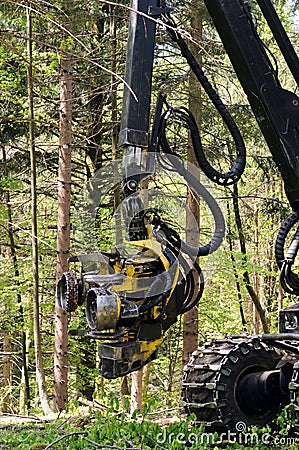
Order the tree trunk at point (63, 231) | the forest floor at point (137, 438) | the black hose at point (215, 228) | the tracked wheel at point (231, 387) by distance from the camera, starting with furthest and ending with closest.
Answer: the tree trunk at point (63, 231) → the tracked wheel at point (231, 387) → the black hose at point (215, 228) → the forest floor at point (137, 438)

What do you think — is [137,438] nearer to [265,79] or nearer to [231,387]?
[231,387]

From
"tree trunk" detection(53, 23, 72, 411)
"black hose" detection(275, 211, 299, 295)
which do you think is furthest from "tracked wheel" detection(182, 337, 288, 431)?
"tree trunk" detection(53, 23, 72, 411)

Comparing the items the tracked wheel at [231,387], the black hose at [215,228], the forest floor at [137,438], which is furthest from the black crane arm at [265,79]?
the forest floor at [137,438]

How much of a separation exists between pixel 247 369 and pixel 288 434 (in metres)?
0.58

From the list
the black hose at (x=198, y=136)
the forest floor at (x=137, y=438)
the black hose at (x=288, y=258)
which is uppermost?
the black hose at (x=198, y=136)

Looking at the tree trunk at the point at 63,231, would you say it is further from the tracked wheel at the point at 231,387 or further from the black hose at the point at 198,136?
the tracked wheel at the point at 231,387

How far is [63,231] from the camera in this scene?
1124 cm

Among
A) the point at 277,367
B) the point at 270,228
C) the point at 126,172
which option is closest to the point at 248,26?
the point at 126,172

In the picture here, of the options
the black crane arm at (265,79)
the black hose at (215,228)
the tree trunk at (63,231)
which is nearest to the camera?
the black hose at (215,228)

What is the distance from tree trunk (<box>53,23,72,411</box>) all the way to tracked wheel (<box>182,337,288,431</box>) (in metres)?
6.11

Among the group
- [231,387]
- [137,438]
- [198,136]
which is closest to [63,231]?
[198,136]

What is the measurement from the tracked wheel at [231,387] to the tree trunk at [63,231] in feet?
20.1

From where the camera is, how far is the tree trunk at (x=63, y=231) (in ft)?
36.1

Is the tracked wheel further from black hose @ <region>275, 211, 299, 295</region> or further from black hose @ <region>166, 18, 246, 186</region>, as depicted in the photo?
black hose @ <region>166, 18, 246, 186</region>
